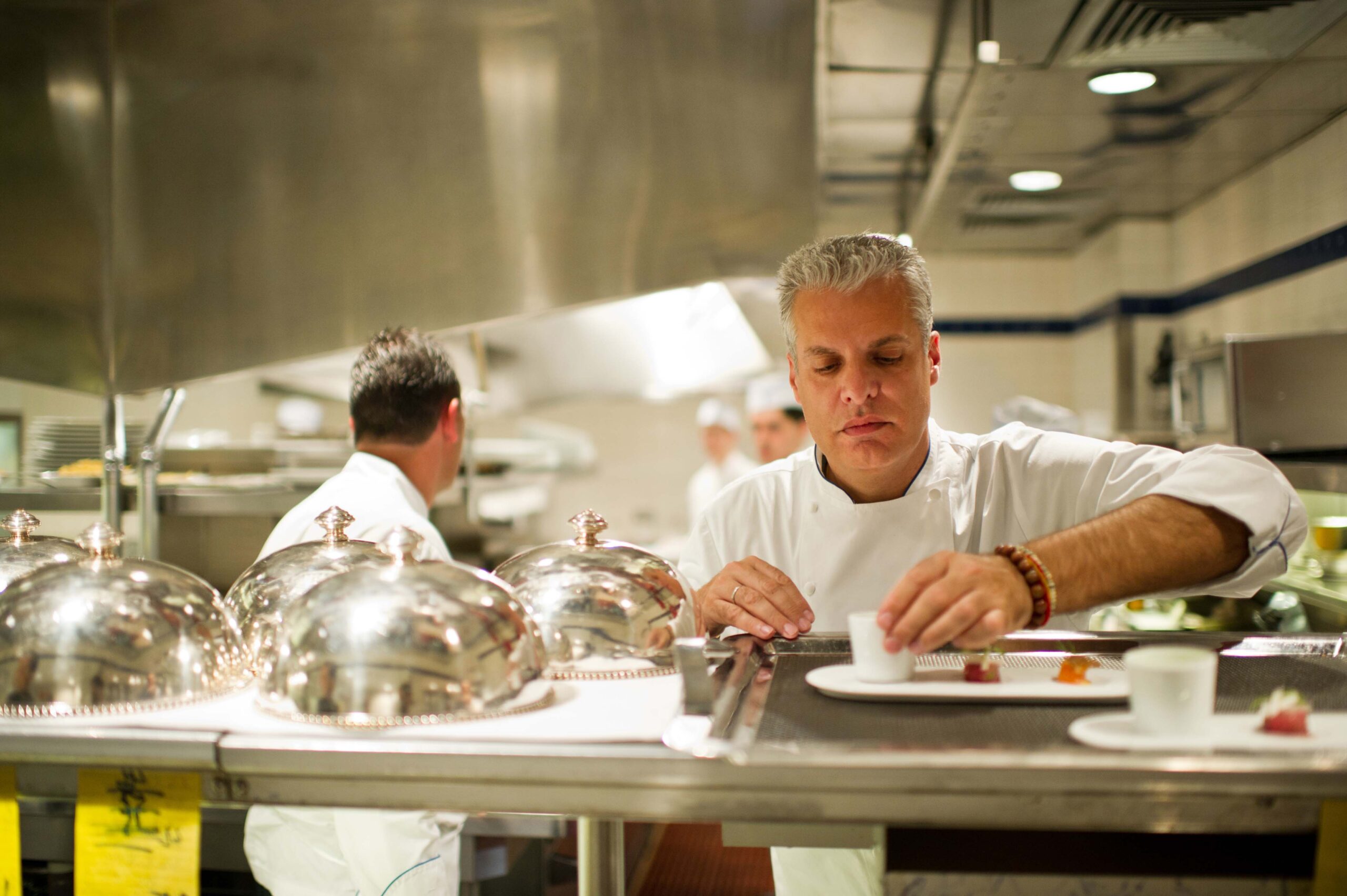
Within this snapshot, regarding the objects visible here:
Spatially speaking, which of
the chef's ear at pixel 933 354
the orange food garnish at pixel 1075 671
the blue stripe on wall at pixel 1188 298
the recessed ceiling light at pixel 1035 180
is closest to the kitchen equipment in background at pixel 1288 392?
the blue stripe on wall at pixel 1188 298

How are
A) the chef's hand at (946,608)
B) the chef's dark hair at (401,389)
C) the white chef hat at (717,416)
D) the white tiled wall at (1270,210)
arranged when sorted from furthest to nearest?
the white chef hat at (717,416)
the white tiled wall at (1270,210)
the chef's dark hair at (401,389)
the chef's hand at (946,608)

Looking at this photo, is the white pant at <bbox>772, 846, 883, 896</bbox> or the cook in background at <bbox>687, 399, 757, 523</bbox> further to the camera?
the cook in background at <bbox>687, 399, 757, 523</bbox>

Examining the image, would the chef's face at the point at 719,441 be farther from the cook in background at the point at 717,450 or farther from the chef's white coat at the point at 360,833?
the chef's white coat at the point at 360,833

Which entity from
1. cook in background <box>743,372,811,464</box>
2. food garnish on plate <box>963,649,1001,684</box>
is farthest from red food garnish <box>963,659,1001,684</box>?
cook in background <box>743,372,811,464</box>

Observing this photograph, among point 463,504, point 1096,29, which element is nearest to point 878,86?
point 1096,29

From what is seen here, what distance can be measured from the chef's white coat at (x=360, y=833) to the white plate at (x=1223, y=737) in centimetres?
55

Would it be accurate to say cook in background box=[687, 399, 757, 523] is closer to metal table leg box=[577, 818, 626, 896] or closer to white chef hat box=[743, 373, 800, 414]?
white chef hat box=[743, 373, 800, 414]

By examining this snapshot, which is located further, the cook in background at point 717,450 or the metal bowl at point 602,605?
the cook in background at point 717,450

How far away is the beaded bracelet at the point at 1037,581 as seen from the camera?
96cm

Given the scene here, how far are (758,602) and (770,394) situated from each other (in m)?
3.67

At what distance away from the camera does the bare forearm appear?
102 cm

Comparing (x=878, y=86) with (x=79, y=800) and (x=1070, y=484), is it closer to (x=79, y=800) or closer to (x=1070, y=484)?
(x=1070, y=484)

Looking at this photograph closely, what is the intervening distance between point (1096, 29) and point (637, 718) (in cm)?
278

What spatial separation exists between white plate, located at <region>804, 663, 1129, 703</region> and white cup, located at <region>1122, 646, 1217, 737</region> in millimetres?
105
